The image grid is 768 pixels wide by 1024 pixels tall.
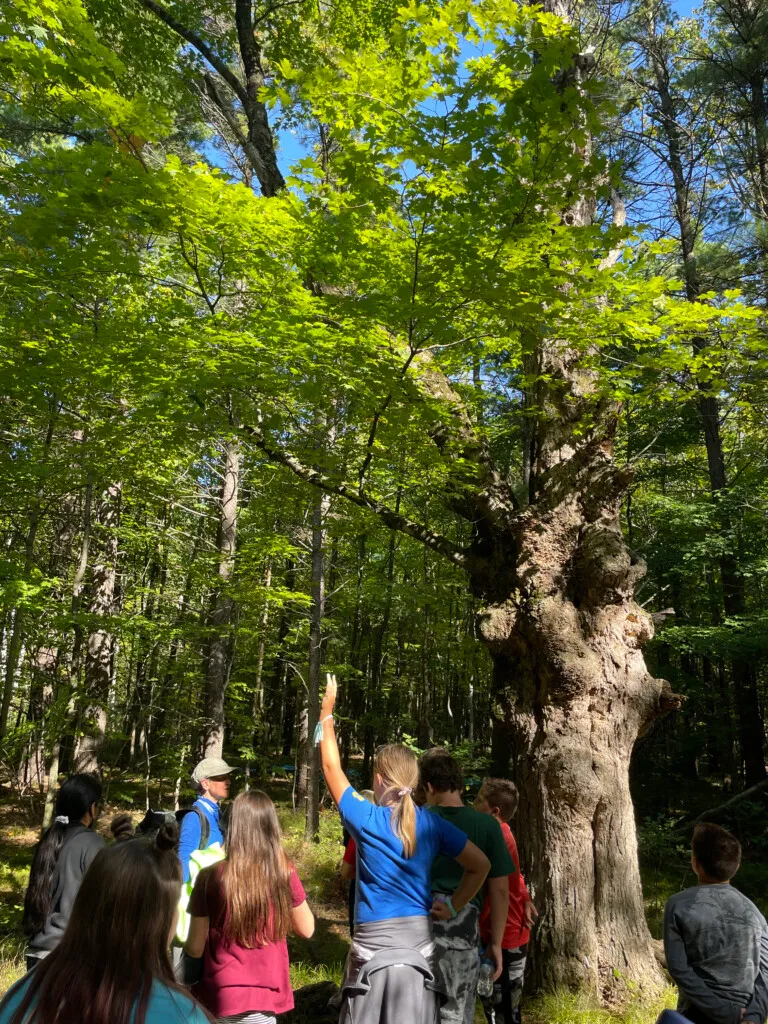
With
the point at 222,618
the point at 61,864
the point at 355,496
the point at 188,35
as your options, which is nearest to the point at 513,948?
the point at 61,864

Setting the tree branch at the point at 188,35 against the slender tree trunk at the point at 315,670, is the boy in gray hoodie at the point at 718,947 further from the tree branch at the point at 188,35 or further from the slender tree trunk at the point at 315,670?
the slender tree trunk at the point at 315,670

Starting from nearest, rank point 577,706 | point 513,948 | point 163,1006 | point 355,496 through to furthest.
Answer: point 163,1006 → point 513,948 → point 577,706 → point 355,496

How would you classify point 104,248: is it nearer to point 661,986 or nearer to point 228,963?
point 228,963

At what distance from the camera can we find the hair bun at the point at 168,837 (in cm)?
288

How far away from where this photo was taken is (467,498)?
20.8 feet

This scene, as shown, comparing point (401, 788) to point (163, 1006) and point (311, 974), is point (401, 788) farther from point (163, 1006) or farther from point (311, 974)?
point (311, 974)

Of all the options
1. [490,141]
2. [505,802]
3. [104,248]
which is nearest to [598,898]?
[505,802]

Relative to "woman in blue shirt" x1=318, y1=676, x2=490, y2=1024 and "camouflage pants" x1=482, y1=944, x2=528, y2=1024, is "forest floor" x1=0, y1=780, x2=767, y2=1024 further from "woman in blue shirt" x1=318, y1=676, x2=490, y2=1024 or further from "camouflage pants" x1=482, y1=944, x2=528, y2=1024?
"woman in blue shirt" x1=318, y1=676, x2=490, y2=1024

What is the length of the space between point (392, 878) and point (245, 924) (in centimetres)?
56

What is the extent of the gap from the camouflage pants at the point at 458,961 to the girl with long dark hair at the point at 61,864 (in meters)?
1.63

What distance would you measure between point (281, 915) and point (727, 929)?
1777 mm

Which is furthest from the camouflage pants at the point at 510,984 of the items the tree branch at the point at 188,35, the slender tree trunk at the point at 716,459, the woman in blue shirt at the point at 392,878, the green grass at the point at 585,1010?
the slender tree trunk at the point at 716,459

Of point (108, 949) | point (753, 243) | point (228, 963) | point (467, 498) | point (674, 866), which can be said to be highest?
point (753, 243)

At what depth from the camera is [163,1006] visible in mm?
1275
